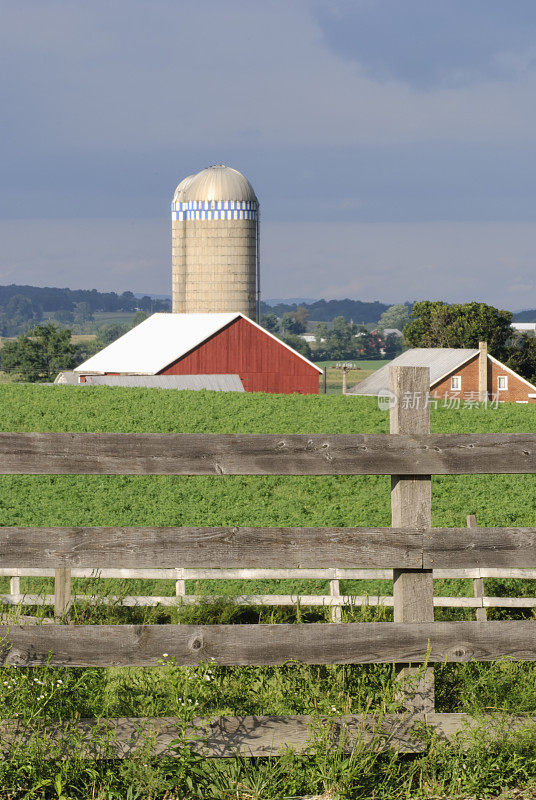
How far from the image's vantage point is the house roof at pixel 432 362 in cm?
5654

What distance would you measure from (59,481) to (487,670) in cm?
2061

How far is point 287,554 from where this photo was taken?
4.66m

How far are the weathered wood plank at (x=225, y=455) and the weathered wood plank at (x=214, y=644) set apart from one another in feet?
2.86

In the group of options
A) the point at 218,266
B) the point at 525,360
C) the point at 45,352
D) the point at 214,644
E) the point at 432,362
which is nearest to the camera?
the point at 214,644

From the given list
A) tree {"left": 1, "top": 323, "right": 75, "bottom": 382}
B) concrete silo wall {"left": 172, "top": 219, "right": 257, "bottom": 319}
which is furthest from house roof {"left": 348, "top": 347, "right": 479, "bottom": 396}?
tree {"left": 1, "top": 323, "right": 75, "bottom": 382}

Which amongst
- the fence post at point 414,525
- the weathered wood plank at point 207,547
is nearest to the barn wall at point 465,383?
the fence post at point 414,525

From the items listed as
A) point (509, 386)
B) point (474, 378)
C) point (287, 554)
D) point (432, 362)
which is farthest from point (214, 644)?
point (509, 386)

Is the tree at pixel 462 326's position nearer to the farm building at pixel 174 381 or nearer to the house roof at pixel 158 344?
the house roof at pixel 158 344

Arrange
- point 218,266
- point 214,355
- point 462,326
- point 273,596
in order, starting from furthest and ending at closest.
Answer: point 462,326
point 218,266
point 214,355
point 273,596

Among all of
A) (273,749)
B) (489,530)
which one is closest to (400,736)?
(273,749)

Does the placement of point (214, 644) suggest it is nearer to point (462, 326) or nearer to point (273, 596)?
point (273, 596)

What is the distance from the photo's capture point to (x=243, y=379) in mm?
48312

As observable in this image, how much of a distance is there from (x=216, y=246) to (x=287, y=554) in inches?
2445

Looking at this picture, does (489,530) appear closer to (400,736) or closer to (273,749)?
(400,736)
